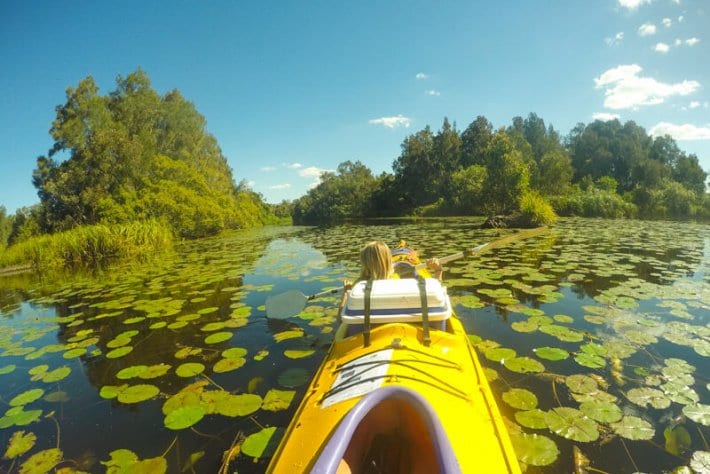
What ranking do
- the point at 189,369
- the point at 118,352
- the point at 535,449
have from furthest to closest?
the point at 118,352
the point at 189,369
the point at 535,449

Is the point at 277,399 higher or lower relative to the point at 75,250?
lower

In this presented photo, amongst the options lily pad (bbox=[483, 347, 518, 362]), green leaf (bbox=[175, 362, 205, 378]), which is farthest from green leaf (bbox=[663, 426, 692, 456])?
green leaf (bbox=[175, 362, 205, 378])

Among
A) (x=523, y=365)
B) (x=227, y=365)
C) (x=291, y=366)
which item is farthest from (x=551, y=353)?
(x=227, y=365)

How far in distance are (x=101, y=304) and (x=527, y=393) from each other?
729 centimetres

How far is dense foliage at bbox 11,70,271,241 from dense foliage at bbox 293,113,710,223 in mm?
20109

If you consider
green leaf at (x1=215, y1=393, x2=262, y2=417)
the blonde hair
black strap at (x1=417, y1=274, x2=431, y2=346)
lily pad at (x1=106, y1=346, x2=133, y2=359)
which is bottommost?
green leaf at (x1=215, y1=393, x2=262, y2=417)

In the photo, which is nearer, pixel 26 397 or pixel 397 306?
pixel 397 306

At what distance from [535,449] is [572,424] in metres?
0.44

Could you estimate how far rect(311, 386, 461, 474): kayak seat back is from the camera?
4.37 ft

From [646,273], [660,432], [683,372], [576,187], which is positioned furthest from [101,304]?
[576,187]

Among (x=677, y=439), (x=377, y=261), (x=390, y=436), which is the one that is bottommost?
(x=677, y=439)

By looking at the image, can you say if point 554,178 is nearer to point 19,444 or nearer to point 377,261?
point 377,261

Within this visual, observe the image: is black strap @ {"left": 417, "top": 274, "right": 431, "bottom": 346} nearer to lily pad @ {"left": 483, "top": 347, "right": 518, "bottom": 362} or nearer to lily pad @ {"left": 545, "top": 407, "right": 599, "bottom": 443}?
lily pad @ {"left": 545, "top": 407, "right": 599, "bottom": 443}

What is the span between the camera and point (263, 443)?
2.34 metres
